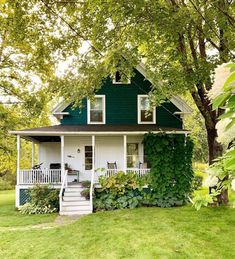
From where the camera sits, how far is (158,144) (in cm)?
1351

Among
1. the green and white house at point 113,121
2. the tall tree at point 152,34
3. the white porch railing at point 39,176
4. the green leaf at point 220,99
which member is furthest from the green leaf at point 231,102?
the green and white house at point 113,121

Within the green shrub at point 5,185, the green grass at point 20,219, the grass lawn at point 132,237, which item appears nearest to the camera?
the grass lawn at point 132,237

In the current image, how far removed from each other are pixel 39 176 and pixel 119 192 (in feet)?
12.3

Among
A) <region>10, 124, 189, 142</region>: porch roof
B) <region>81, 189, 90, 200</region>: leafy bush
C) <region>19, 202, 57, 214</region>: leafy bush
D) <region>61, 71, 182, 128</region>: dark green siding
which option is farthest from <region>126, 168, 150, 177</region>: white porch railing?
<region>19, 202, 57, 214</region>: leafy bush

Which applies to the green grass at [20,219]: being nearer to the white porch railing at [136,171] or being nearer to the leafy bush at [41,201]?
the leafy bush at [41,201]

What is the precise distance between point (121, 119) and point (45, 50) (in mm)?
6023

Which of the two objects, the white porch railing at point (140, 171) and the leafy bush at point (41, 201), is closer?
the leafy bush at point (41, 201)

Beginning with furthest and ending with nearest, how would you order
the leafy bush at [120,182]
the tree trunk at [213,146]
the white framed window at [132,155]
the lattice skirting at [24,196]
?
the white framed window at [132,155]
the lattice skirting at [24,196]
the leafy bush at [120,182]
the tree trunk at [213,146]

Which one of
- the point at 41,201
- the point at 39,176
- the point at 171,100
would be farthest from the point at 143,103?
the point at 41,201

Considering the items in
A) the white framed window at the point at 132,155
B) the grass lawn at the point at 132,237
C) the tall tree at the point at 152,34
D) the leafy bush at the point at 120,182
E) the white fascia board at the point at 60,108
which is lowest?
the grass lawn at the point at 132,237

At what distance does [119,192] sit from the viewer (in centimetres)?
1305

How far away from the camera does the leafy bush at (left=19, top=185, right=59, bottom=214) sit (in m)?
12.4

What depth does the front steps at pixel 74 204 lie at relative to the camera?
12.0 m

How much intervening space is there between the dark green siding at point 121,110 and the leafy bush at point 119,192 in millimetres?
3325
